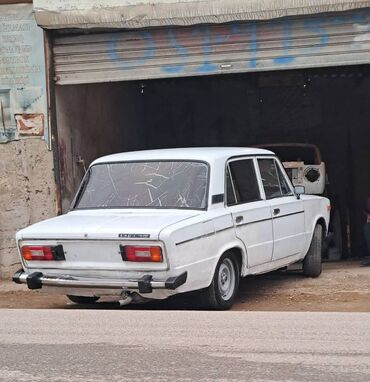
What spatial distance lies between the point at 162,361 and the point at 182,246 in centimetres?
194

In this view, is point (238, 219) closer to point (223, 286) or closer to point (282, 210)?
point (223, 286)

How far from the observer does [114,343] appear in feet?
19.6

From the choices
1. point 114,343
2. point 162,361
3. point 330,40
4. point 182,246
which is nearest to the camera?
point 162,361

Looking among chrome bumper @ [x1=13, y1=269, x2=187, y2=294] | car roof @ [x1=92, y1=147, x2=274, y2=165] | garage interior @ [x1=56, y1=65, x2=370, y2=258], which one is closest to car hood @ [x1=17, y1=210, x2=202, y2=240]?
chrome bumper @ [x1=13, y1=269, x2=187, y2=294]

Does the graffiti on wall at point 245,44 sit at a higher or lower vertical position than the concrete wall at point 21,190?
higher

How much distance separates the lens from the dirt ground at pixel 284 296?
8.48 m

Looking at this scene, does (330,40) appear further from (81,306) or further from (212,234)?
(81,306)

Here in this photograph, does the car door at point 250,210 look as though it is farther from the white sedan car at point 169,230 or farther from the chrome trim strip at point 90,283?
the chrome trim strip at point 90,283

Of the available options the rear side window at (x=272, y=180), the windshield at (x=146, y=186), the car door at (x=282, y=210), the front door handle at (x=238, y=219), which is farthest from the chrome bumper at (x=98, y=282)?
the rear side window at (x=272, y=180)

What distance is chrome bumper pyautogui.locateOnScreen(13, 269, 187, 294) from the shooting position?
280 inches

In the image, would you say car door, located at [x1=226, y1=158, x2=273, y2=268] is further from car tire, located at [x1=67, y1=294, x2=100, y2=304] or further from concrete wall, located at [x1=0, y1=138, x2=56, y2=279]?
concrete wall, located at [x1=0, y1=138, x2=56, y2=279]

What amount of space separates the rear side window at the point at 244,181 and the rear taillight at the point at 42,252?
6.44 feet

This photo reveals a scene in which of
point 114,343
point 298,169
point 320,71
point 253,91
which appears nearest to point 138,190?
point 114,343

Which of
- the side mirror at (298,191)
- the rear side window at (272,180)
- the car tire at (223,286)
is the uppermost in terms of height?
the rear side window at (272,180)
